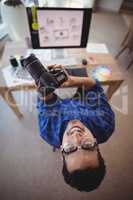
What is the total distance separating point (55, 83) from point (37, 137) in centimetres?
78

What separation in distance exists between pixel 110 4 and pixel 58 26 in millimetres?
2860

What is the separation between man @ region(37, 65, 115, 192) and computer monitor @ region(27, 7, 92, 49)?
39 cm

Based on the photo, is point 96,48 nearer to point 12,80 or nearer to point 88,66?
point 88,66

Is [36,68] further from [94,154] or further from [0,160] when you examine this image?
[0,160]

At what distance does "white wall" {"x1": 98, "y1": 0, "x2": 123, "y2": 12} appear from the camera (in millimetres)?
3274

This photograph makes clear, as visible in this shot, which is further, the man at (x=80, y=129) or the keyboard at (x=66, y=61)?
the keyboard at (x=66, y=61)

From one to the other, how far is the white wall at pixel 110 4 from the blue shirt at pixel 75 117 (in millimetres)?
3087

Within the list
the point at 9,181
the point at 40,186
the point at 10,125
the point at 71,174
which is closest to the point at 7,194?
the point at 9,181

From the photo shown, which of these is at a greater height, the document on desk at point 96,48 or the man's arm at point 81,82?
the document on desk at point 96,48

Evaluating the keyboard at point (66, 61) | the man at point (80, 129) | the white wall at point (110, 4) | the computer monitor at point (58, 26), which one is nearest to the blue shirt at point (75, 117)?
the man at point (80, 129)

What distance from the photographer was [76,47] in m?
1.38

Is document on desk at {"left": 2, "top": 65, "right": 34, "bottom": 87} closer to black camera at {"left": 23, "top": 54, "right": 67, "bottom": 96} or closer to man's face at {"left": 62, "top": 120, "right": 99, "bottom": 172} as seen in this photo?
black camera at {"left": 23, "top": 54, "right": 67, "bottom": 96}

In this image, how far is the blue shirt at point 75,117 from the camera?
931 millimetres

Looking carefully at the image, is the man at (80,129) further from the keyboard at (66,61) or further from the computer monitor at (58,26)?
the computer monitor at (58,26)
